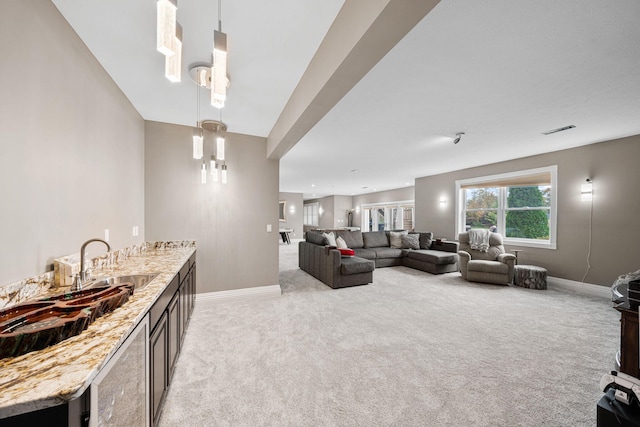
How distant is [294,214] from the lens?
40.4 feet

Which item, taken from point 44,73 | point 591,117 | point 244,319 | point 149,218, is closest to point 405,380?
point 244,319

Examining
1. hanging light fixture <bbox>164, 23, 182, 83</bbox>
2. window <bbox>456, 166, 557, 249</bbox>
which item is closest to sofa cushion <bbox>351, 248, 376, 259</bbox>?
window <bbox>456, 166, 557, 249</bbox>

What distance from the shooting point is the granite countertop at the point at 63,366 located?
59cm

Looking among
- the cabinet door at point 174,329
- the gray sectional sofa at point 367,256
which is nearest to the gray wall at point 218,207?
the gray sectional sofa at point 367,256

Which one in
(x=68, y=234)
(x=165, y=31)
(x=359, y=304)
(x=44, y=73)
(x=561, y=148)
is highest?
(x=561, y=148)

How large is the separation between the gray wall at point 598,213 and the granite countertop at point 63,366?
20.6 ft

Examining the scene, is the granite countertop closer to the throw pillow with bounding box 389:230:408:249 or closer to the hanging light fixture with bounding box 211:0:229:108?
the hanging light fixture with bounding box 211:0:229:108

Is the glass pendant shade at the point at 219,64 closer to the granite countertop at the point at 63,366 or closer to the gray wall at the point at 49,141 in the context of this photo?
the gray wall at the point at 49,141

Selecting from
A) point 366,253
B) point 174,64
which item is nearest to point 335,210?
point 366,253

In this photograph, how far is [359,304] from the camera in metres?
3.51

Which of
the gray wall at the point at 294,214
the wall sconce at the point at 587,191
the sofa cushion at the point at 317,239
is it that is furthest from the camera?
the gray wall at the point at 294,214

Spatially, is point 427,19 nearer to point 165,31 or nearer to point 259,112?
point 165,31

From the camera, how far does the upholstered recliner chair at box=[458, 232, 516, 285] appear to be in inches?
177

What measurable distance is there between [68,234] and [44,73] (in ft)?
3.33
